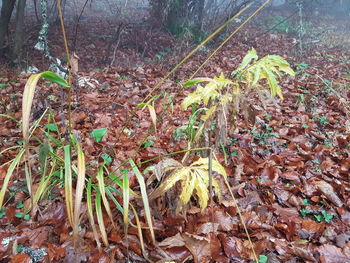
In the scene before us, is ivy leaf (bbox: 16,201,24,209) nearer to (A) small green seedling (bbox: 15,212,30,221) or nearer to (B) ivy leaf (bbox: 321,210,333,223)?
(A) small green seedling (bbox: 15,212,30,221)

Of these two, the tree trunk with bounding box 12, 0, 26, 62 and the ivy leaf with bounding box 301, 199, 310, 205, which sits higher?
the tree trunk with bounding box 12, 0, 26, 62

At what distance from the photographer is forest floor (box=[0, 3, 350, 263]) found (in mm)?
1535

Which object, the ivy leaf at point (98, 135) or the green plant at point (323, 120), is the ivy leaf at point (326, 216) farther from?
the ivy leaf at point (98, 135)

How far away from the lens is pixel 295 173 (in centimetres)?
221

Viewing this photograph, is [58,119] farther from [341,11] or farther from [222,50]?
[341,11]

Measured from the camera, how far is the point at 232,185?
2.07 meters

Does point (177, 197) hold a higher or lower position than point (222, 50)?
lower

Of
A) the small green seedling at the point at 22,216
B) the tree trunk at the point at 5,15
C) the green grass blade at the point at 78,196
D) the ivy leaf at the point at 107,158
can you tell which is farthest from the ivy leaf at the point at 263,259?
the tree trunk at the point at 5,15

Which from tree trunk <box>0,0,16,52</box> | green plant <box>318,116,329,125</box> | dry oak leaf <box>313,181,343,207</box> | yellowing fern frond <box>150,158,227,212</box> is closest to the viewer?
yellowing fern frond <box>150,158,227,212</box>

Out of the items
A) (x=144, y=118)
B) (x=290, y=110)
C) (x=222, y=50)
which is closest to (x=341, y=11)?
(x=222, y=50)

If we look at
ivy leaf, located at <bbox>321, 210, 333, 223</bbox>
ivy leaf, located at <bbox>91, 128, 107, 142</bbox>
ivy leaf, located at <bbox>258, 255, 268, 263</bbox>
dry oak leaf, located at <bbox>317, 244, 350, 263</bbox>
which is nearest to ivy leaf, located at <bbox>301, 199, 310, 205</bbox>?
ivy leaf, located at <bbox>321, 210, 333, 223</bbox>

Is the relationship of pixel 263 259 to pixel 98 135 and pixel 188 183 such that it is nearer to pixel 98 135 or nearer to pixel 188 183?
pixel 188 183

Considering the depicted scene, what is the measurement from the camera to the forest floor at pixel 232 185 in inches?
60.4

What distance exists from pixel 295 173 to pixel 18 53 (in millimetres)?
6051
